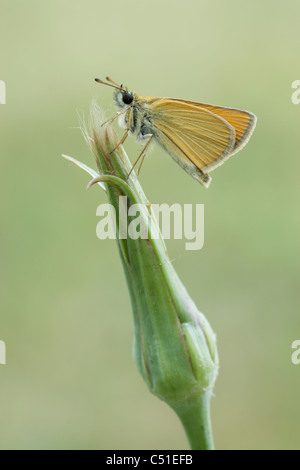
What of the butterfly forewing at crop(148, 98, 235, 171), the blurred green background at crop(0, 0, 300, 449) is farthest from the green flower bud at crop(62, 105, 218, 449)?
the blurred green background at crop(0, 0, 300, 449)

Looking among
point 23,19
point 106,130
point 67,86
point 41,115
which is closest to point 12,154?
point 41,115

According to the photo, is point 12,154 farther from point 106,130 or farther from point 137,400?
point 106,130

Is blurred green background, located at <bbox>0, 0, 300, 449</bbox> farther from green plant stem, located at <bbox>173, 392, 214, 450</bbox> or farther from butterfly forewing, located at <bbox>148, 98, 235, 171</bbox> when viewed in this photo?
butterfly forewing, located at <bbox>148, 98, 235, 171</bbox>

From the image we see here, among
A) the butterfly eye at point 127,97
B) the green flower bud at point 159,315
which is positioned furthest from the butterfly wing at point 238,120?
the green flower bud at point 159,315

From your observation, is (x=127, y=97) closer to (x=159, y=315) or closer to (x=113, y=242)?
(x=159, y=315)

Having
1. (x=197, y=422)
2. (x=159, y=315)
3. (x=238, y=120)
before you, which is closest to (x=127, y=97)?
(x=238, y=120)

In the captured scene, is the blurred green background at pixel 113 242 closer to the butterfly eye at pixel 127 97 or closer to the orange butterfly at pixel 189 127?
the orange butterfly at pixel 189 127
